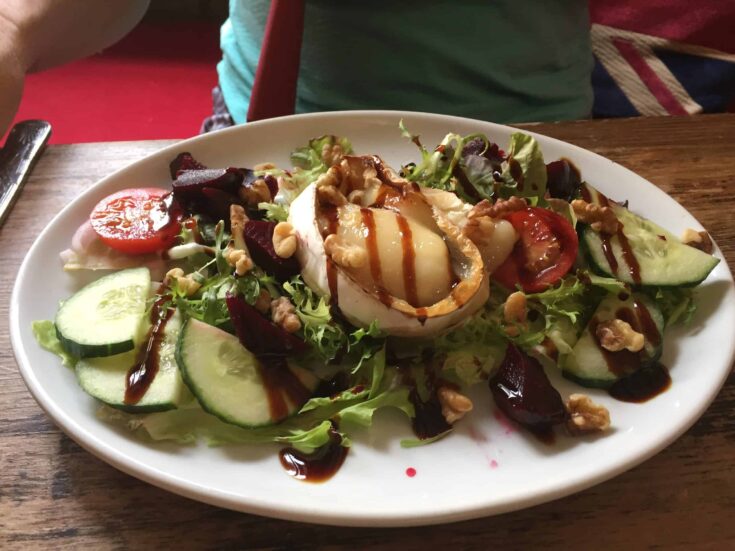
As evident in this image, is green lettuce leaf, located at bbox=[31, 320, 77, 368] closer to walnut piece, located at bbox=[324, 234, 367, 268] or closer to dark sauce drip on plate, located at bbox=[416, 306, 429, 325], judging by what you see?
walnut piece, located at bbox=[324, 234, 367, 268]

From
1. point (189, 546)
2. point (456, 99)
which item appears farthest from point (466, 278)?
point (456, 99)

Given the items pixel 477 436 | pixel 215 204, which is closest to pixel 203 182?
pixel 215 204

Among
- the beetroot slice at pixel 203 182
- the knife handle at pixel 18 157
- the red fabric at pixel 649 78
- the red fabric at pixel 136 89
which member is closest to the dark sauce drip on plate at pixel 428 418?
the beetroot slice at pixel 203 182

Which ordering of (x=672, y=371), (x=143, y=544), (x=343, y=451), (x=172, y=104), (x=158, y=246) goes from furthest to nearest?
1. (x=172, y=104)
2. (x=158, y=246)
3. (x=672, y=371)
4. (x=343, y=451)
5. (x=143, y=544)

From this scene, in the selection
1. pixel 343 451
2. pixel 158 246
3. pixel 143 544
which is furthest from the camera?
pixel 158 246

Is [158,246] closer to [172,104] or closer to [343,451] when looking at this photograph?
[343,451]

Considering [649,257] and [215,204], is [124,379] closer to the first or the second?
[215,204]

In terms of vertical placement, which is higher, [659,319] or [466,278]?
[466,278]
